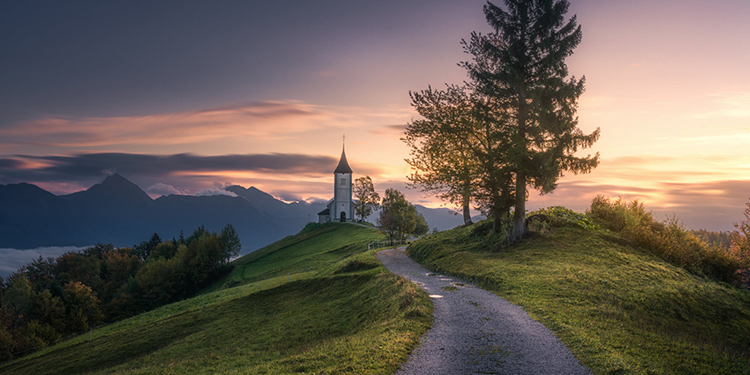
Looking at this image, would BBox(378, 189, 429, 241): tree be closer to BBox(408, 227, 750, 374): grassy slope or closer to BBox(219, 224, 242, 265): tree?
BBox(408, 227, 750, 374): grassy slope

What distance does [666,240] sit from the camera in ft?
85.5

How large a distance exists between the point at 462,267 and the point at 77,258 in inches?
4786

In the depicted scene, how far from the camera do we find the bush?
2422cm

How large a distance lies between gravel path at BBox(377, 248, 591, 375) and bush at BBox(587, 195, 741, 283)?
1676cm

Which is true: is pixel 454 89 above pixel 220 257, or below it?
above

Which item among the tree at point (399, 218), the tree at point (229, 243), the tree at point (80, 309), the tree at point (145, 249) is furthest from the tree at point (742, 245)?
the tree at point (145, 249)

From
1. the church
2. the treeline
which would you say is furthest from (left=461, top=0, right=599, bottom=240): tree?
the church

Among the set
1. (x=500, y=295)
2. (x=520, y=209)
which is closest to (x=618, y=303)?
(x=500, y=295)

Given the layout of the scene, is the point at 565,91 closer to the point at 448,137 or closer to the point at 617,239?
the point at 448,137

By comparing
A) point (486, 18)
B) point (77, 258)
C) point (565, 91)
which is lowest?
point (77, 258)

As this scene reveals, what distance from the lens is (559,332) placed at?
12.2 metres

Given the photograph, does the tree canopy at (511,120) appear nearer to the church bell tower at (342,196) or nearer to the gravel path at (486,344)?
the gravel path at (486,344)

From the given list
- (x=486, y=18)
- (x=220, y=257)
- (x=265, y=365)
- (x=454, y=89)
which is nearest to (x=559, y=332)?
(x=265, y=365)

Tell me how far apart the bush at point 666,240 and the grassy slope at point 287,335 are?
1871cm
